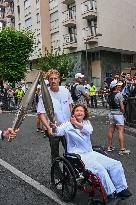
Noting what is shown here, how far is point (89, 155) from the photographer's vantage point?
573 cm

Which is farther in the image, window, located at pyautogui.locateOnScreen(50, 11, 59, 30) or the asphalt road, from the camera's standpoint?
window, located at pyautogui.locateOnScreen(50, 11, 59, 30)

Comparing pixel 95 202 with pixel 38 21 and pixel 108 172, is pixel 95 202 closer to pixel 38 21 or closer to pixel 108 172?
pixel 108 172

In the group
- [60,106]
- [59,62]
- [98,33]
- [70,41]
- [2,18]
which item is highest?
[2,18]

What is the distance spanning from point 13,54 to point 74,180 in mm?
39675

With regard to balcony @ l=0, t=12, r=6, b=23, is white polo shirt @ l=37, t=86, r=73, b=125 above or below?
below

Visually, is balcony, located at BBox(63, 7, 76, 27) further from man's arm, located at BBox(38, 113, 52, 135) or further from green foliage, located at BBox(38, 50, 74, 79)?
man's arm, located at BBox(38, 113, 52, 135)

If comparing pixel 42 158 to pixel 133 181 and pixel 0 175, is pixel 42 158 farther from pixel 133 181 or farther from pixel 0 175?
pixel 133 181

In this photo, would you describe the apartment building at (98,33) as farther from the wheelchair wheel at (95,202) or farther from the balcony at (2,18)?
the wheelchair wheel at (95,202)

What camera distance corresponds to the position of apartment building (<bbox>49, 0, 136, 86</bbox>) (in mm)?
43625

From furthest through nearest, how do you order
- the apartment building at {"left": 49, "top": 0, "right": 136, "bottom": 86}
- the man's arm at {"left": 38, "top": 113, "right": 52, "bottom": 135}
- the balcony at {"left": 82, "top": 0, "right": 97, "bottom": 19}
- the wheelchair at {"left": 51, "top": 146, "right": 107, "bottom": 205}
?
the apartment building at {"left": 49, "top": 0, "right": 136, "bottom": 86} → the balcony at {"left": 82, "top": 0, "right": 97, "bottom": 19} → the man's arm at {"left": 38, "top": 113, "right": 52, "bottom": 135} → the wheelchair at {"left": 51, "top": 146, "right": 107, "bottom": 205}

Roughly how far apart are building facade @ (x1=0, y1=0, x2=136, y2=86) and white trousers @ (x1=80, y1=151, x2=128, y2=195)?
36.8 m

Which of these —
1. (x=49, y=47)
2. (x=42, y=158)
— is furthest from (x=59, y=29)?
(x=42, y=158)

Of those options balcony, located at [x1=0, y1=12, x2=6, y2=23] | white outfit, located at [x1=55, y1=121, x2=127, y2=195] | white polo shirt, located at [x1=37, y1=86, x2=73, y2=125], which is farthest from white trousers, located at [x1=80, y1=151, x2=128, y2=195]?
balcony, located at [x1=0, y1=12, x2=6, y2=23]

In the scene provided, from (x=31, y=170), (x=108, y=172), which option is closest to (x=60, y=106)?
(x=108, y=172)
